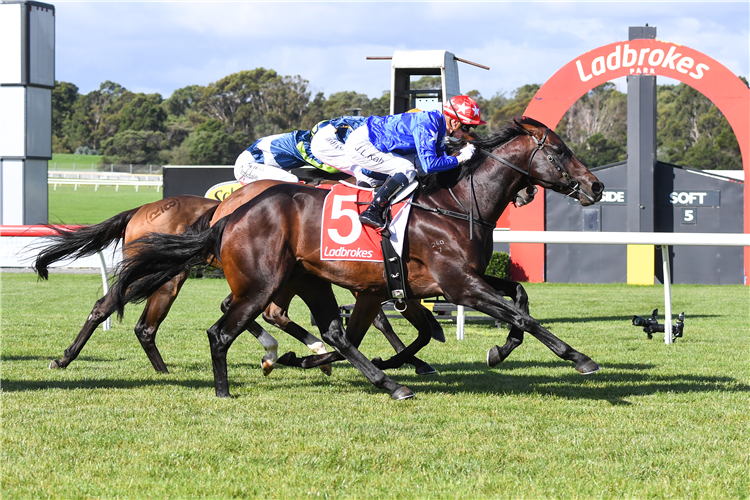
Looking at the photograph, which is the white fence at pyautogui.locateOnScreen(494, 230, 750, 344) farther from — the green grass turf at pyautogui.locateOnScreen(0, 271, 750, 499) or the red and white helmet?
the red and white helmet

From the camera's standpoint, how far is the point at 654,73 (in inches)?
575

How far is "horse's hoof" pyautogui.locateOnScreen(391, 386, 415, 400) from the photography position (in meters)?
4.76

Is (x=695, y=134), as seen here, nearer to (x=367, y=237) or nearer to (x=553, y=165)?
(x=553, y=165)

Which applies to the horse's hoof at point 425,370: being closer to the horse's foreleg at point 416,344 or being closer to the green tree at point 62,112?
the horse's foreleg at point 416,344

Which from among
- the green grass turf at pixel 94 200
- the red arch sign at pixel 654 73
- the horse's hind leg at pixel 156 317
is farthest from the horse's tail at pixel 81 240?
the green grass turf at pixel 94 200

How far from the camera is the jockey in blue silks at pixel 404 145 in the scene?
15.6 feet

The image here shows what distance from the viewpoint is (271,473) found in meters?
3.23

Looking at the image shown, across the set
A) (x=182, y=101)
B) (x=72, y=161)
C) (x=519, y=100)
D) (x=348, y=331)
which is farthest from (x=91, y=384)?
(x=182, y=101)

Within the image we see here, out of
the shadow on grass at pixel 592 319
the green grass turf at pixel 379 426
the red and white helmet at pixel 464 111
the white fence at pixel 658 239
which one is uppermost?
the red and white helmet at pixel 464 111

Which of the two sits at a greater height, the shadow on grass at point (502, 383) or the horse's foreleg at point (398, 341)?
the horse's foreleg at point (398, 341)

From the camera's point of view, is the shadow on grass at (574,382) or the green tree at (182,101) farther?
the green tree at (182,101)

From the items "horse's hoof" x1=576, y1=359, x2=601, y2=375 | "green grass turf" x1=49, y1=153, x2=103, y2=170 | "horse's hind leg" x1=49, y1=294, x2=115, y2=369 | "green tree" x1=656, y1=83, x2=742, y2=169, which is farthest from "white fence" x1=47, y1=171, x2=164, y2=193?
"horse's hoof" x1=576, y1=359, x2=601, y2=375

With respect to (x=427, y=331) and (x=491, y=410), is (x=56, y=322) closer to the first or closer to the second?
(x=427, y=331)

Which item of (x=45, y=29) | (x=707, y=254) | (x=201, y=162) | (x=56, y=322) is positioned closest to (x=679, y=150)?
(x=201, y=162)
